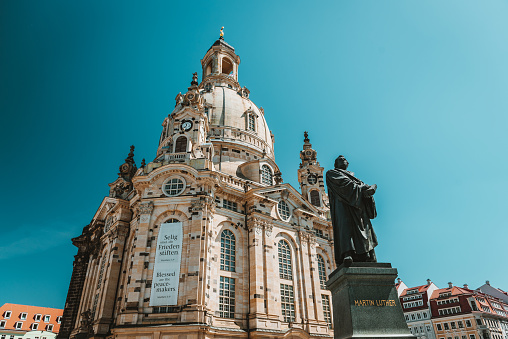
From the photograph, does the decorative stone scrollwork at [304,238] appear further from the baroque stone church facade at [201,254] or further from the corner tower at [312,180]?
the corner tower at [312,180]

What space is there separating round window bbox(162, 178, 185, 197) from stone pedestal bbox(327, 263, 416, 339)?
25352 mm

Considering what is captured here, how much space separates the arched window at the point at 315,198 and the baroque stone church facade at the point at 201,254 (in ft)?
7.69

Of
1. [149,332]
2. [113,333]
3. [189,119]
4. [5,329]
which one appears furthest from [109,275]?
[5,329]

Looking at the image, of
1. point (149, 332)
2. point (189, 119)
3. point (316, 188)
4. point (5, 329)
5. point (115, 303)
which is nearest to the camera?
point (149, 332)

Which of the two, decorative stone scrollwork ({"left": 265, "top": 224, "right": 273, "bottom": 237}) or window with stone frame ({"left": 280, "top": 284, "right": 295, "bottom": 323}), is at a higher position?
decorative stone scrollwork ({"left": 265, "top": 224, "right": 273, "bottom": 237})

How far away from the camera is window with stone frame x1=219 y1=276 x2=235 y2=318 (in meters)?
29.1

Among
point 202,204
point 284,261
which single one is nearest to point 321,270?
point 284,261

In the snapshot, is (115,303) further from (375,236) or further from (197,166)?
(375,236)

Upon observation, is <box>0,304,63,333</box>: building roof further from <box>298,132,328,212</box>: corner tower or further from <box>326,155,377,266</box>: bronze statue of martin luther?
<box>326,155,377,266</box>: bronze statue of martin luther

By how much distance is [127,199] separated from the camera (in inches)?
1533

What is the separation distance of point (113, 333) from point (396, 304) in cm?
2527

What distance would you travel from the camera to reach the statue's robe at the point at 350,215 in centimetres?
882

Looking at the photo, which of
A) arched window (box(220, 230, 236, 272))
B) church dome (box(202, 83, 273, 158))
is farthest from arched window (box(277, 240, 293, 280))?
church dome (box(202, 83, 273, 158))

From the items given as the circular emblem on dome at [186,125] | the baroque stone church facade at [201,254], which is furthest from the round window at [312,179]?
the circular emblem on dome at [186,125]
